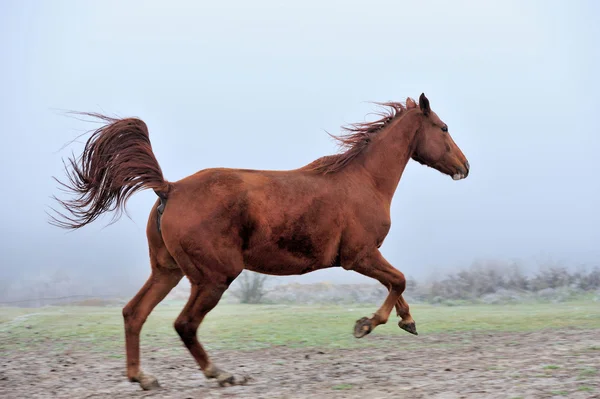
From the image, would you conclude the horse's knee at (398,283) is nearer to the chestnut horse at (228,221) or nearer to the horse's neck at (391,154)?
the chestnut horse at (228,221)

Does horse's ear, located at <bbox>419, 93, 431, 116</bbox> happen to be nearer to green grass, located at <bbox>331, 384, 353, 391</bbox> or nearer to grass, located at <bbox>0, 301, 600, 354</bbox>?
grass, located at <bbox>0, 301, 600, 354</bbox>

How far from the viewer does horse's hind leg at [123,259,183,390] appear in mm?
7055

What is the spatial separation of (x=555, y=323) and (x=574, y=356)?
351 centimetres

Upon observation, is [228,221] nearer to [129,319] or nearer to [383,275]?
[129,319]

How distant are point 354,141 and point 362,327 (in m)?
2.29

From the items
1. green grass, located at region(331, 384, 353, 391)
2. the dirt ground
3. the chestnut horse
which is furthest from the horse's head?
green grass, located at region(331, 384, 353, 391)

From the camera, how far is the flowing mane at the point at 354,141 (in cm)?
810

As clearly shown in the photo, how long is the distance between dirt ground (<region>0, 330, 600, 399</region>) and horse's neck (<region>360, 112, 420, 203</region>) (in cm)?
207

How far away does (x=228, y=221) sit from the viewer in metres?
7.00

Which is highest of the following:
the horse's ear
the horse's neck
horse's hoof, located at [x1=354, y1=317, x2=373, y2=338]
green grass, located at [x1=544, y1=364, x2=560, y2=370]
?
the horse's ear

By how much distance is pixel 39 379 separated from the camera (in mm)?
7867

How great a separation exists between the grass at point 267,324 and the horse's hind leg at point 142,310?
267 cm

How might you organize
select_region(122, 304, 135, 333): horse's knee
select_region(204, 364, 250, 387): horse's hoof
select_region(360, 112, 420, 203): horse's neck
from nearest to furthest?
select_region(204, 364, 250, 387): horse's hoof, select_region(122, 304, 135, 333): horse's knee, select_region(360, 112, 420, 203): horse's neck

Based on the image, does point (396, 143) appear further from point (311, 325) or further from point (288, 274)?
point (311, 325)
